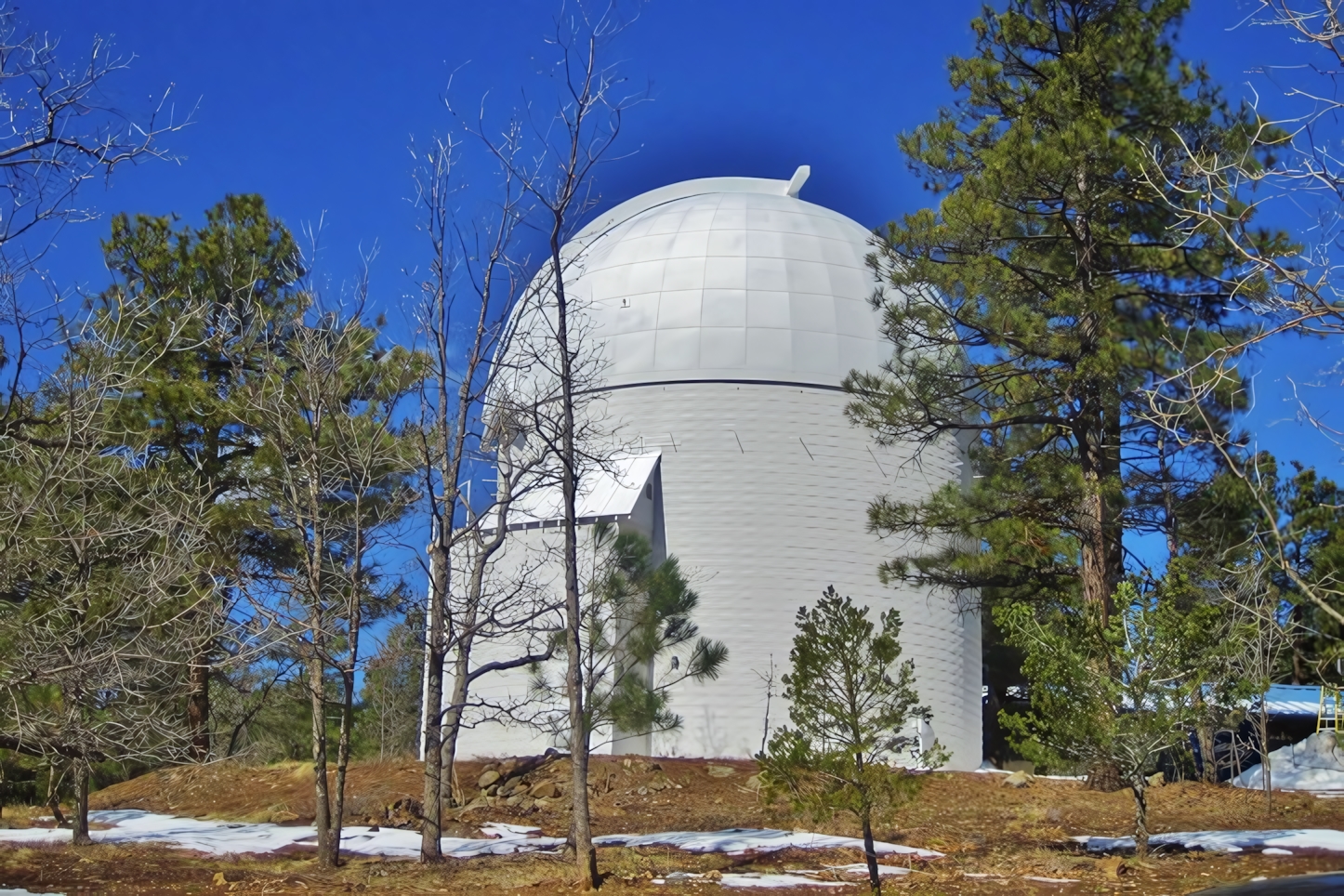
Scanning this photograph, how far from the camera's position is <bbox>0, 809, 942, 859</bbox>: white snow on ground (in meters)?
13.5

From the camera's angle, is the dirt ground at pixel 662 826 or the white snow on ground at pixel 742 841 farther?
the white snow on ground at pixel 742 841

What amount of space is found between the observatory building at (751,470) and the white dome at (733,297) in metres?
0.04

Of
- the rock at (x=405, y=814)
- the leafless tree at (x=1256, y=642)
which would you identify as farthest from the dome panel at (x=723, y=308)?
the rock at (x=405, y=814)

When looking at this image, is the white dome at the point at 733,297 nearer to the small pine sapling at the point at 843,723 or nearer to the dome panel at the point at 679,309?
the dome panel at the point at 679,309

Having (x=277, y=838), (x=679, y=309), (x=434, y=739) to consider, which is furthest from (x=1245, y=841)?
(x=679, y=309)

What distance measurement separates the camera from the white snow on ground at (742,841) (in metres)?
13.4

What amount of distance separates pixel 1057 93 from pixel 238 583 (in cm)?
1121

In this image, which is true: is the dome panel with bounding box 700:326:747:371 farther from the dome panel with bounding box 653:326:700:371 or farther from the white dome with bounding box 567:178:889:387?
the dome panel with bounding box 653:326:700:371

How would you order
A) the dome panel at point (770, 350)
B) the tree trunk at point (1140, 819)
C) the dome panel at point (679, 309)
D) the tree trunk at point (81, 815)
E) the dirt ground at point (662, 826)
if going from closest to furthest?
the dirt ground at point (662, 826)
the tree trunk at point (1140, 819)
the tree trunk at point (81, 815)
the dome panel at point (770, 350)
the dome panel at point (679, 309)

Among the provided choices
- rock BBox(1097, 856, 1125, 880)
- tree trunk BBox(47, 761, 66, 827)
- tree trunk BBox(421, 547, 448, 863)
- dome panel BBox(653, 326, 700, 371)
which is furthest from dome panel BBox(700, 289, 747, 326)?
rock BBox(1097, 856, 1125, 880)

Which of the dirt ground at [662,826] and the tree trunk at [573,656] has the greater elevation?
the tree trunk at [573,656]

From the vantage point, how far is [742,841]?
46.4 feet

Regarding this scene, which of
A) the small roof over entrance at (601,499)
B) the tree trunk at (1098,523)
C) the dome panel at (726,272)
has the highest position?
the dome panel at (726,272)

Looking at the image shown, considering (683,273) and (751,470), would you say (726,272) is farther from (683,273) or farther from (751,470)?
(751,470)
